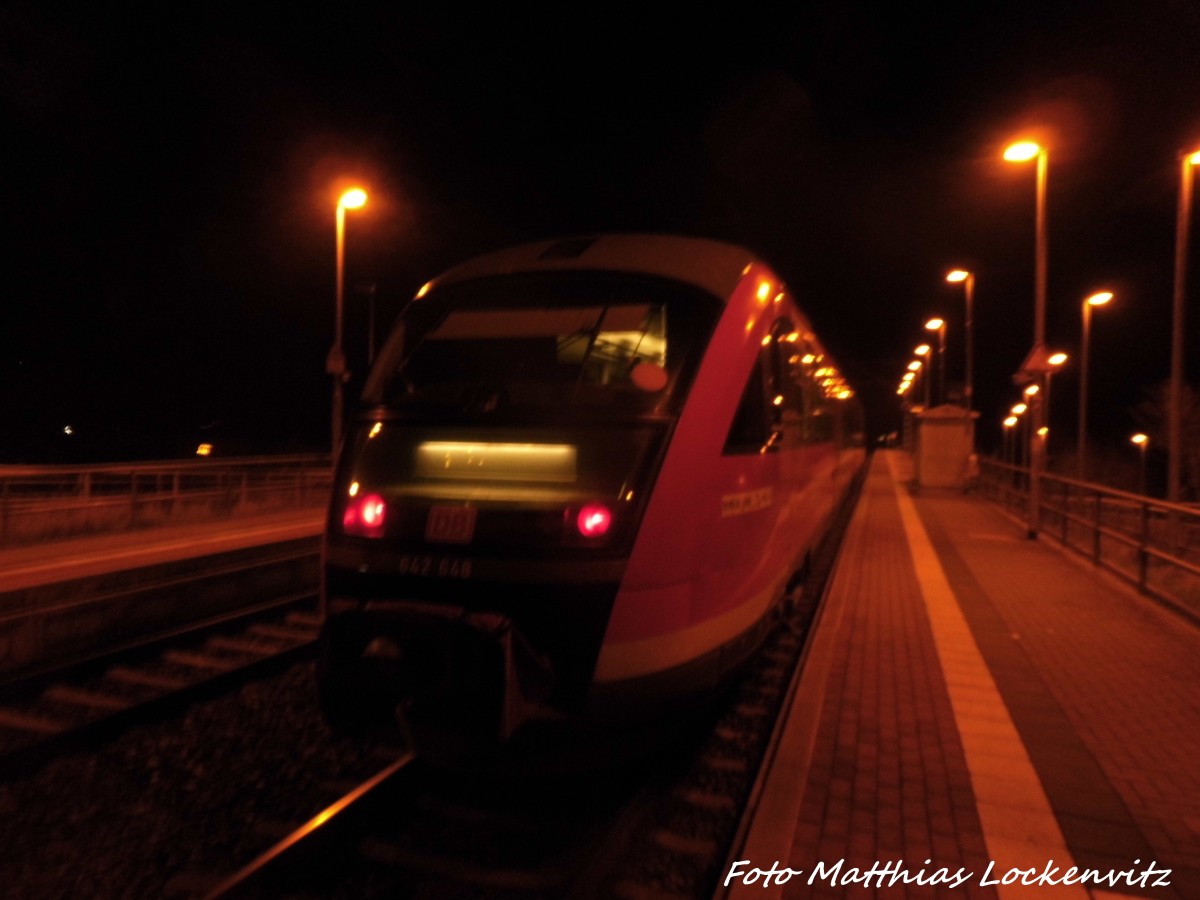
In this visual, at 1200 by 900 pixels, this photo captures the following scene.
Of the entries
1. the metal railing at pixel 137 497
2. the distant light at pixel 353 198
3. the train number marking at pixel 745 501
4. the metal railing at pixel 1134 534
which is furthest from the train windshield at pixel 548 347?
the distant light at pixel 353 198

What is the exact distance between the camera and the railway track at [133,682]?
505cm

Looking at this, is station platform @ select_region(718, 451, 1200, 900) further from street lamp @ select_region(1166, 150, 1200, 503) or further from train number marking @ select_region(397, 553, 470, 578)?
street lamp @ select_region(1166, 150, 1200, 503)

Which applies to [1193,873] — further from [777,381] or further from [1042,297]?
[1042,297]

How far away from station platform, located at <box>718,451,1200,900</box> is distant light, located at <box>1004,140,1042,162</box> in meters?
8.32

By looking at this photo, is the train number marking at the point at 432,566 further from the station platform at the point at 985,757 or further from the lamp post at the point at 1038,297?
the lamp post at the point at 1038,297

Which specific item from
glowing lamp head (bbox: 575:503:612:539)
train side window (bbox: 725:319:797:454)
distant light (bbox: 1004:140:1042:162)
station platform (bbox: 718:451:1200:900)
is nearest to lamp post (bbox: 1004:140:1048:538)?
distant light (bbox: 1004:140:1042:162)

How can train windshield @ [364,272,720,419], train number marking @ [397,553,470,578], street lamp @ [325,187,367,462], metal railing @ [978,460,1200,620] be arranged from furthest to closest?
street lamp @ [325,187,367,462]
metal railing @ [978,460,1200,620]
train windshield @ [364,272,720,419]
train number marking @ [397,553,470,578]

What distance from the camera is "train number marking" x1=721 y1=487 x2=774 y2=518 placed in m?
4.48

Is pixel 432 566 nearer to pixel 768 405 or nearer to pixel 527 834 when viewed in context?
pixel 527 834

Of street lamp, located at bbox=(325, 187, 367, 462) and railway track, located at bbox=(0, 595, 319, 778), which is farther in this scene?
street lamp, located at bbox=(325, 187, 367, 462)

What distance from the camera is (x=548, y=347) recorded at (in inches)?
187

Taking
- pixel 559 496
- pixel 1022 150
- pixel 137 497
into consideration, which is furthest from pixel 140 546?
pixel 1022 150

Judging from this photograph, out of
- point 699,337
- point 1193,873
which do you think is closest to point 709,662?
point 699,337

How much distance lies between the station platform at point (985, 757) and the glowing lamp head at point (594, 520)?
1478mm
